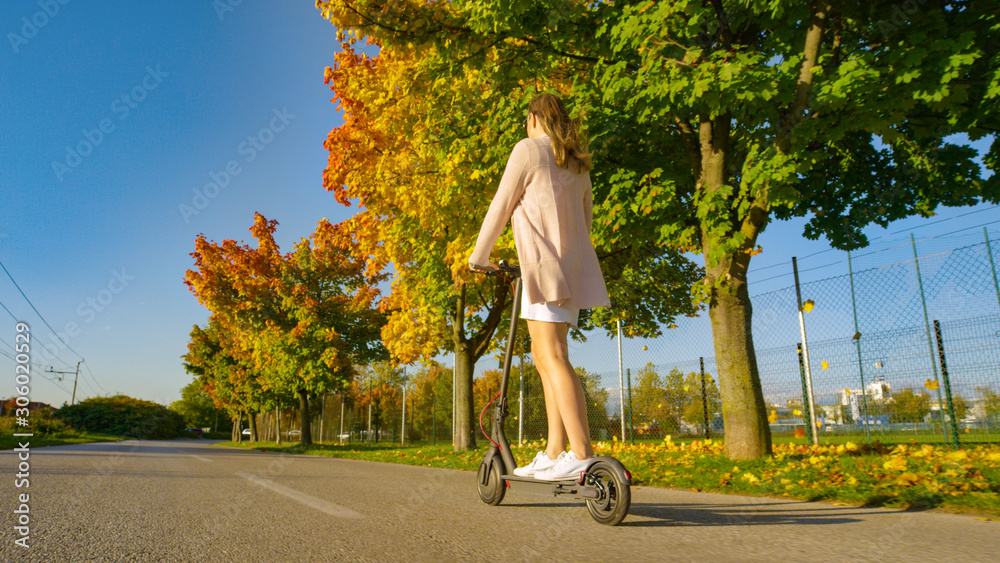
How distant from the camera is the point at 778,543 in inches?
101

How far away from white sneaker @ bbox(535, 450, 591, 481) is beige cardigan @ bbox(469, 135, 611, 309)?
0.84 meters

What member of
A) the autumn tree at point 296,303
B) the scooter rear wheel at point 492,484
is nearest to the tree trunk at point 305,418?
the autumn tree at point 296,303

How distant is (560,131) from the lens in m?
3.43

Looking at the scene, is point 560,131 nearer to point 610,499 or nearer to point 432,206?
point 610,499

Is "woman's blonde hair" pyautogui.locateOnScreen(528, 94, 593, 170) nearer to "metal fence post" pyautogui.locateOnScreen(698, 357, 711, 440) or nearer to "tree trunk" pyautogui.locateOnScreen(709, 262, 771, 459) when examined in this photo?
"tree trunk" pyautogui.locateOnScreen(709, 262, 771, 459)

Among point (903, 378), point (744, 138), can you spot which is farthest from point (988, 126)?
point (903, 378)

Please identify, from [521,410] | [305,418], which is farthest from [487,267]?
[305,418]

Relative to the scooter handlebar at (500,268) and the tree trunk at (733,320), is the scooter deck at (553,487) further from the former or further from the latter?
the tree trunk at (733,320)

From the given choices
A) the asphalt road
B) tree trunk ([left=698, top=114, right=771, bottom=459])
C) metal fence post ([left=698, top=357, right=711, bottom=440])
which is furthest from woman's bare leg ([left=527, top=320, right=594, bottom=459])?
metal fence post ([left=698, top=357, right=711, bottom=440])

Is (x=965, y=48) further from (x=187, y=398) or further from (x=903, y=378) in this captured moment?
(x=187, y=398)

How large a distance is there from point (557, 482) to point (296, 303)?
21.8 meters

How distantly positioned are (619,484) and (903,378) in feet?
34.6

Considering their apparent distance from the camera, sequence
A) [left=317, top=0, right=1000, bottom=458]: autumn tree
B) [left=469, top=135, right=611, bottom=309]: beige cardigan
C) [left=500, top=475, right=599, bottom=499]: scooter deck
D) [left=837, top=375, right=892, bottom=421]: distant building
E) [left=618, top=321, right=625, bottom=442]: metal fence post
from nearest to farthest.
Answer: [left=500, top=475, right=599, bottom=499]: scooter deck → [left=469, top=135, right=611, bottom=309]: beige cardigan → [left=317, top=0, right=1000, bottom=458]: autumn tree → [left=837, top=375, right=892, bottom=421]: distant building → [left=618, top=321, right=625, bottom=442]: metal fence post

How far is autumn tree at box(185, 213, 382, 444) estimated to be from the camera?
22.8 meters
